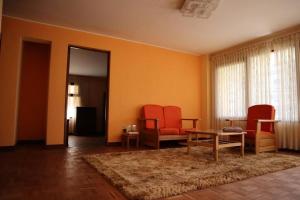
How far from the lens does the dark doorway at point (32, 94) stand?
4941mm

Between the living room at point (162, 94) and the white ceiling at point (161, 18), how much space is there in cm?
2

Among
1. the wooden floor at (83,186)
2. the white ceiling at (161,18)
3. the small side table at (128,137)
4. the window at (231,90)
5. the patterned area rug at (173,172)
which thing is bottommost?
the wooden floor at (83,186)

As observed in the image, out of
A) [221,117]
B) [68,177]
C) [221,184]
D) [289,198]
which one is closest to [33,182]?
[68,177]

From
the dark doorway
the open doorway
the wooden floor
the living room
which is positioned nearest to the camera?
the wooden floor

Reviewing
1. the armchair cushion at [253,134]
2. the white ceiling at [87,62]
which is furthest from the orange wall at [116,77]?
the armchair cushion at [253,134]

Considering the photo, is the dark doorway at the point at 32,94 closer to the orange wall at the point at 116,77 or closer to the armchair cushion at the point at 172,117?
the orange wall at the point at 116,77

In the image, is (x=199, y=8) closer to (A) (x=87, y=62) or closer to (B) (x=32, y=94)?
(B) (x=32, y=94)

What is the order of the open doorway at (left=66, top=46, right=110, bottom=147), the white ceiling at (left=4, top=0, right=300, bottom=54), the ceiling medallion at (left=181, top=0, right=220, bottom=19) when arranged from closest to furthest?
1. the ceiling medallion at (left=181, top=0, right=220, bottom=19)
2. the white ceiling at (left=4, top=0, right=300, bottom=54)
3. the open doorway at (left=66, top=46, right=110, bottom=147)

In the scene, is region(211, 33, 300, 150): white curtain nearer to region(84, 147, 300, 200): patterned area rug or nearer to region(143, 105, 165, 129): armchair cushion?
region(84, 147, 300, 200): patterned area rug

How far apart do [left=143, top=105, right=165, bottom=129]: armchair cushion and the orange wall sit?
283 millimetres

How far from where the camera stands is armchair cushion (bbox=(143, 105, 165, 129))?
4.67 m

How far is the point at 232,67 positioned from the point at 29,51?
5069mm

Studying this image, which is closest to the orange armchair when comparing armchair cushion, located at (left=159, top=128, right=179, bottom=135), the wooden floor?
the wooden floor

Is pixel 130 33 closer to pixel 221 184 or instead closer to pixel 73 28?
pixel 73 28
